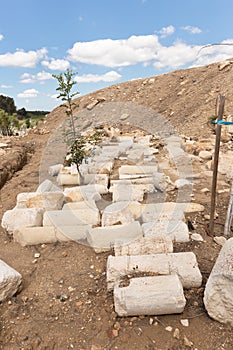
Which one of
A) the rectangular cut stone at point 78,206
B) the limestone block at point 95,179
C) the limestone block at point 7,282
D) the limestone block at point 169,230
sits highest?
the limestone block at point 95,179

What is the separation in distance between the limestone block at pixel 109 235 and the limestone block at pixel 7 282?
102 cm

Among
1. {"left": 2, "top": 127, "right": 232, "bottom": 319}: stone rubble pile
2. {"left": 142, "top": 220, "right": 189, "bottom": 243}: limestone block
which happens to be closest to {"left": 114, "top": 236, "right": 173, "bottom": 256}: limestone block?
{"left": 2, "top": 127, "right": 232, "bottom": 319}: stone rubble pile

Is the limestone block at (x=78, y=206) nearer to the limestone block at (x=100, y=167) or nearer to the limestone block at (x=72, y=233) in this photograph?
the limestone block at (x=72, y=233)

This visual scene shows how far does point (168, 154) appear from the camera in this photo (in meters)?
8.05

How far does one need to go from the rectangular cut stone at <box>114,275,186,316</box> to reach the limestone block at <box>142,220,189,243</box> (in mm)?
977

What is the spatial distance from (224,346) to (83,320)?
1.21 m

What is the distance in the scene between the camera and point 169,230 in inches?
138

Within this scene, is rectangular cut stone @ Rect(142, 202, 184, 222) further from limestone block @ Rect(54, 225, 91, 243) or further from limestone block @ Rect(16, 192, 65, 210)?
limestone block @ Rect(16, 192, 65, 210)

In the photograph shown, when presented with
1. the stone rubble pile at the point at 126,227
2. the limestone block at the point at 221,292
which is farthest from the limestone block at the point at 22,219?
the limestone block at the point at 221,292

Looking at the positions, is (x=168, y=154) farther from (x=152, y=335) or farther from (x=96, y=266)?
(x=152, y=335)

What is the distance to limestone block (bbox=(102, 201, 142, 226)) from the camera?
3.86 meters

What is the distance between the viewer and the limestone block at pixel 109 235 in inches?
138

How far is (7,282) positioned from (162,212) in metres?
2.22

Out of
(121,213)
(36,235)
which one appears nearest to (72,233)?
(36,235)
